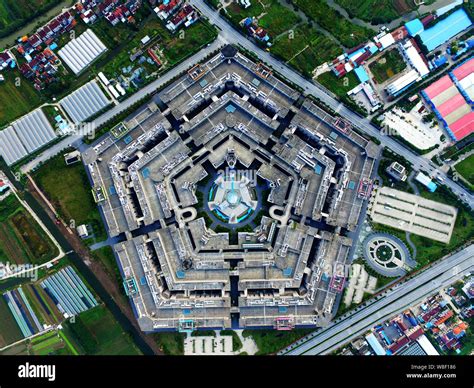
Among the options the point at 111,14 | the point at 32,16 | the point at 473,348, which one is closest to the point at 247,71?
the point at 111,14

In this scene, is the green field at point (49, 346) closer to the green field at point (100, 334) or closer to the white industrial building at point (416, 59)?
the green field at point (100, 334)

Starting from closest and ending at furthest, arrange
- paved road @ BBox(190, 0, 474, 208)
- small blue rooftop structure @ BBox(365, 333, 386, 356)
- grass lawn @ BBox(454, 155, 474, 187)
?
small blue rooftop structure @ BBox(365, 333, 386, 356)
grass lawn @ BBox(454, 155, 474, 187)
paved road @ BBox(190, 0, 474, 208)

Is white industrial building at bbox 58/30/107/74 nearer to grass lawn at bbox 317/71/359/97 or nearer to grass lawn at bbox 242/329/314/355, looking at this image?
grass lawn at bbox 317/71/359/97

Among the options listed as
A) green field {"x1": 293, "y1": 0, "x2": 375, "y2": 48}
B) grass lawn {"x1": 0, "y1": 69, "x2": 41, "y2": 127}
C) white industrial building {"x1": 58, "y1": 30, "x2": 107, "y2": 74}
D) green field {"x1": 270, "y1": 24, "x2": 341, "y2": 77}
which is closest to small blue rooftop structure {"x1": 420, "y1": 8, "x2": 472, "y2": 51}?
green field {"x1": 293, "y1": 0, "x2": 375, "y2": 48}

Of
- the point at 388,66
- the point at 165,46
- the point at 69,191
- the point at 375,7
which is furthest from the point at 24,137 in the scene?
the point at 375,7
